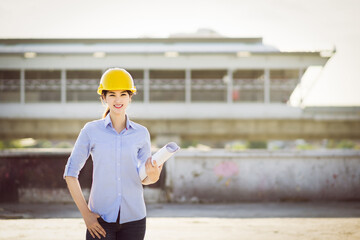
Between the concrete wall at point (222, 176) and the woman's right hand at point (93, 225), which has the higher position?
the woman's right hand at point (93, 225)

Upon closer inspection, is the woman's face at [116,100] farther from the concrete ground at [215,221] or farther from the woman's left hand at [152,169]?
the concrete ground at [215,221]

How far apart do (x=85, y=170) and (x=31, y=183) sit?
51.5 inches

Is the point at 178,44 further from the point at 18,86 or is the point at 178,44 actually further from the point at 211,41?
the point at 18,86

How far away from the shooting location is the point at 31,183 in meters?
10.0

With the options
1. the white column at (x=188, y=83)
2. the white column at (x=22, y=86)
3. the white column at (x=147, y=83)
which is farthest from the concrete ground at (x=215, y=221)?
the white column at (x=22, y=86)

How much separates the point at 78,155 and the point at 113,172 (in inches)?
8.8

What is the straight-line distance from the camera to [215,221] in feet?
25.7

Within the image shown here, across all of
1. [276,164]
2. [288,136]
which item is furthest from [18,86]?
[276,164]

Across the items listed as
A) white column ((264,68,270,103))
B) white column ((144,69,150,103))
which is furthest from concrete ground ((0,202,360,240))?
white column ((144,69,150,103))

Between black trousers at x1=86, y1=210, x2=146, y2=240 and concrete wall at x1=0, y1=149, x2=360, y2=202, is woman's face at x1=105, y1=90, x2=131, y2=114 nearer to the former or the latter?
black trousers at x1=86, y1=210, x2=146, y2=240

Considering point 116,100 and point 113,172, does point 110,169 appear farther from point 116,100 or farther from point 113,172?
point 116,100

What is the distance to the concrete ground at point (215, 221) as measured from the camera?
21.5 feet

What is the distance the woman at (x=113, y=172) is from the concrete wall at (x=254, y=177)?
7513 mm

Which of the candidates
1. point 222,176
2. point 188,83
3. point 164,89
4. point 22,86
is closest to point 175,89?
point 164,89
